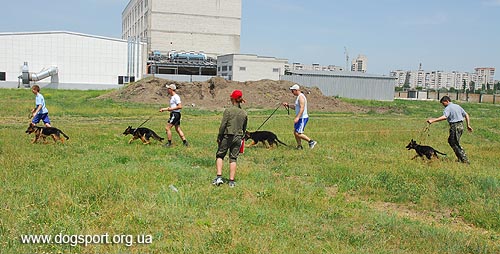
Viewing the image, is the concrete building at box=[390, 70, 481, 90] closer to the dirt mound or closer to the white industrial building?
the white industrial building

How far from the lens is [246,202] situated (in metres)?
6.38

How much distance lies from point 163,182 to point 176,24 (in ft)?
210

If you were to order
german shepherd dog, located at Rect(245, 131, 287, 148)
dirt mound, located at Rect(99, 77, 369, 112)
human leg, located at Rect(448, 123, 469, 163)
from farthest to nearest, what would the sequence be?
dirt mound, located at Rect(99, 77, 369, 112), german shepherd dog, located at Rect(245, 131, 287, 148), human leg, located at Rect(448, 123, 469, 163)

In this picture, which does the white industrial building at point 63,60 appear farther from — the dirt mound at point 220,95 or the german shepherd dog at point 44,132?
the german shepherd dog at point 44,132

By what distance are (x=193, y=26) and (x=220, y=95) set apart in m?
34.1

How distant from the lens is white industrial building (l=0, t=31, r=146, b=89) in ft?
168

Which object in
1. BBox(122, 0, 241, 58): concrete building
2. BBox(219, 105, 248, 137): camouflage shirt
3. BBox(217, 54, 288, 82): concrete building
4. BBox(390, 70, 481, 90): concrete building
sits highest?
BBox(122, 0, 241, 58): concrete building

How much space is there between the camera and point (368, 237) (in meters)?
5.12

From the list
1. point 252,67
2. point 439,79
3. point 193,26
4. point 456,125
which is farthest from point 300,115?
point 439,79

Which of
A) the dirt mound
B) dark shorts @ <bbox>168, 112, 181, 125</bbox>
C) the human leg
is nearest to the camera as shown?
the human leg

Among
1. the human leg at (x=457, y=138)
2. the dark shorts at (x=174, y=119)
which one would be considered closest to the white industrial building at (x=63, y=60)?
the dark shorts at (x=174, y=119)

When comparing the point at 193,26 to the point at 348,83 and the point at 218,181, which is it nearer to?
the point at 348,83

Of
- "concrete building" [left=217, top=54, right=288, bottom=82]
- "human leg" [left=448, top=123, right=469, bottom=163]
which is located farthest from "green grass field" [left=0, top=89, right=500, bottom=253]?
"concrete building" [left=217, top=54, right=288, bottom=82]

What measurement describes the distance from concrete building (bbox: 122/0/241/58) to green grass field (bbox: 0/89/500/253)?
5920cm
